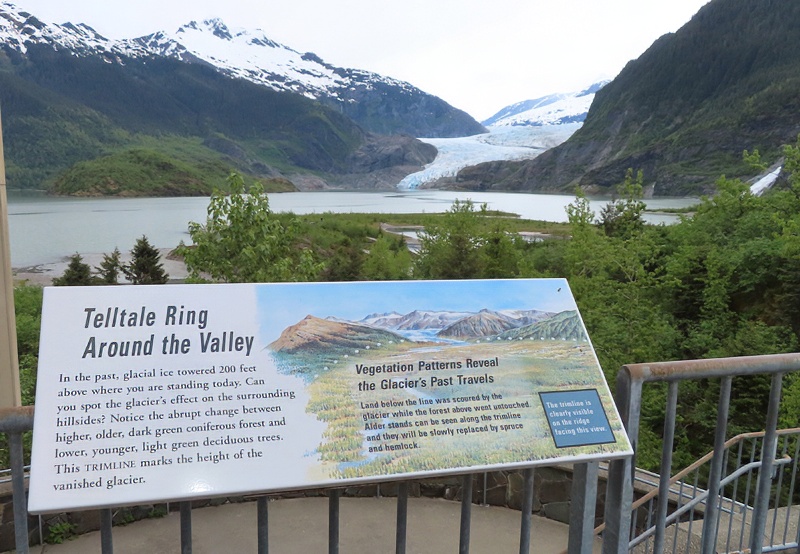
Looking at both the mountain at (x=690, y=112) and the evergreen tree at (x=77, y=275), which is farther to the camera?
the mountain at (x=690, y=112)

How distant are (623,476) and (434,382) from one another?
2.16 ft

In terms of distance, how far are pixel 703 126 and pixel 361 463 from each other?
9334 centimetres

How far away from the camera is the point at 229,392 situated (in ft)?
5.22

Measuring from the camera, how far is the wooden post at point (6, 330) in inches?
175

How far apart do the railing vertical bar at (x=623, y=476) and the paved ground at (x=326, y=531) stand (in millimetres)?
3821

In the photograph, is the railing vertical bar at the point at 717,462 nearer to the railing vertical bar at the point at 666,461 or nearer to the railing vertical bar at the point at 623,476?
the railing vertical bar at the point at 666,461

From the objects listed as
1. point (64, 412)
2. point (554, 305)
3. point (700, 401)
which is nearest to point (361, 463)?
point (64, 412)

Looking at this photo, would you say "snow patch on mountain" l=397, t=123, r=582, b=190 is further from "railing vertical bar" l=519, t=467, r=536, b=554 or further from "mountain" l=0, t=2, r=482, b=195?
"railing vertical bar" l=519, t=467, r=536, b=554

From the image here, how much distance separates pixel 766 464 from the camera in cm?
214

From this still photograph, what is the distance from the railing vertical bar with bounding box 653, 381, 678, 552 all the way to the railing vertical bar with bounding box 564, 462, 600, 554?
209 mm

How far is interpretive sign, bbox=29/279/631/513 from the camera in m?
1.47

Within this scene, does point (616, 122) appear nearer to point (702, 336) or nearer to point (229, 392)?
point (702, 336)

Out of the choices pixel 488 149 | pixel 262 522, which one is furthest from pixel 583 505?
pixel 488 149

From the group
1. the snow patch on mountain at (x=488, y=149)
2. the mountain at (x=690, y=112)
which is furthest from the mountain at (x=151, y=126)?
the mountain at (x=690, y=112)
